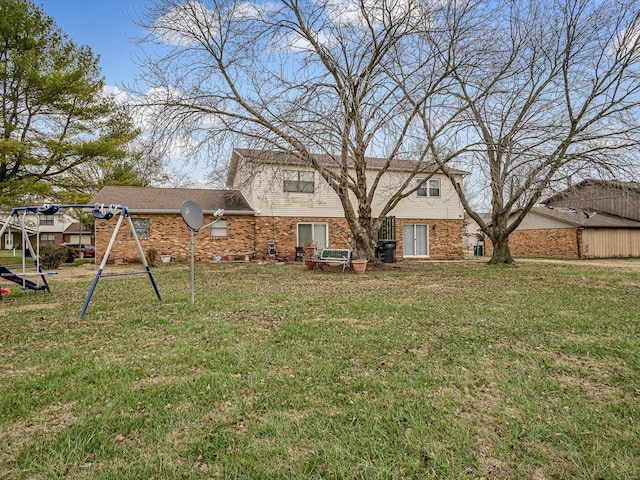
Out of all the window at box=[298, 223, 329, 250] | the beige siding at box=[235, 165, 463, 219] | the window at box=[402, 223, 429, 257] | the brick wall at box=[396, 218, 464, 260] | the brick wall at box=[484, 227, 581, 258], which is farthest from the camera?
the brick wall at box=[484, 227, 581, 258]

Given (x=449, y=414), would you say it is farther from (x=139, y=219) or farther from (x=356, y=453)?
(x=139, y=219)

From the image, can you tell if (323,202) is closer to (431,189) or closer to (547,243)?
(431,189)

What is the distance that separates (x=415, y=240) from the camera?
20.0 meters

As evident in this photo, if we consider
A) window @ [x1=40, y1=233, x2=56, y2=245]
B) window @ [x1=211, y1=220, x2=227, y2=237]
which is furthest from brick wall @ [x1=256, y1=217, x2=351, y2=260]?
window @ [x1=40, y1=233, x2=56, y2=245]

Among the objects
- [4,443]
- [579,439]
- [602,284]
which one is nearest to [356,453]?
[579,439]

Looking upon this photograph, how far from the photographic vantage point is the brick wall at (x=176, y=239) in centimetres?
1634

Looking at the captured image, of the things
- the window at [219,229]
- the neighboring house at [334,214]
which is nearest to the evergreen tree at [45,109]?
the window at [219,229]

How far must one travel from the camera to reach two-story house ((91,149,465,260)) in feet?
55.1

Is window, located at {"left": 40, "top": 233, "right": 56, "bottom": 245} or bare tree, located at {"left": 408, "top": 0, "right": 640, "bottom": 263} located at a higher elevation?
bare tree, located at {"left": 408, "top": 0, "right": 640, "bottom": 263}

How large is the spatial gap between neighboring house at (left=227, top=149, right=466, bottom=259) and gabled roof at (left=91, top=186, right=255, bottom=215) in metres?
0.85

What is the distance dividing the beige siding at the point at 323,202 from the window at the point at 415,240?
66 cm

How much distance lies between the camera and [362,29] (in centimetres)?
1154

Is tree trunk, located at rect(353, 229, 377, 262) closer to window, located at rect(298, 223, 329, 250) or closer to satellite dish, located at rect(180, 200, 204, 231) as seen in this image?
window, located at rect(298, 223, 329, 250)

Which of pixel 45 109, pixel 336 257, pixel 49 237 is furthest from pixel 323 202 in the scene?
pixel 49 237
